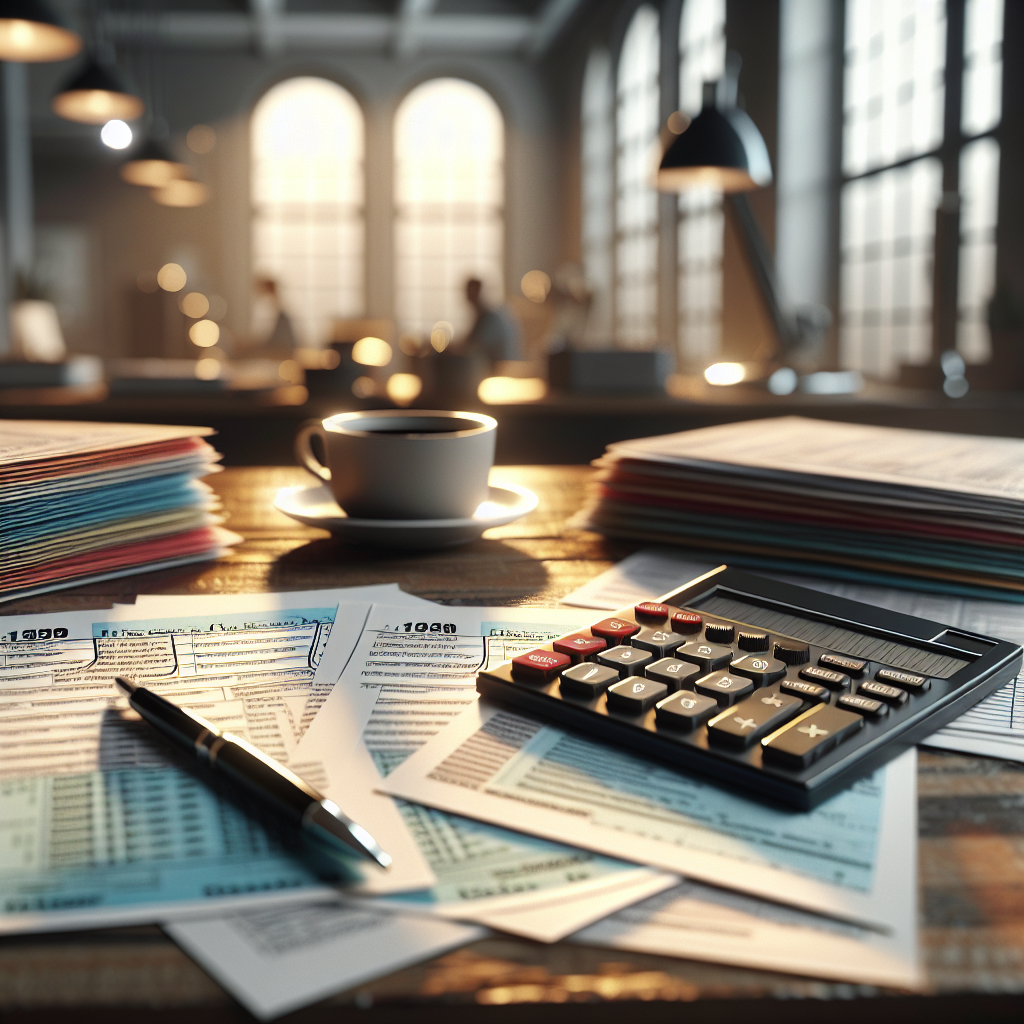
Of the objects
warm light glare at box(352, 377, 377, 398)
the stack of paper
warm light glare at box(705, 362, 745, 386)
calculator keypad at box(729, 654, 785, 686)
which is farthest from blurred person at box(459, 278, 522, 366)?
calculator keypad at box(729, 654, 785, 686)

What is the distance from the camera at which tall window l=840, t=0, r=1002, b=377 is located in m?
3.26

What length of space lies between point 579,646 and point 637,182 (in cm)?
737

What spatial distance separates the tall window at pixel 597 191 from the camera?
783 centimetres

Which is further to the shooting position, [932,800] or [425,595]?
[425,595]

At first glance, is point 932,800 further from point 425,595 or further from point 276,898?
point 425,595

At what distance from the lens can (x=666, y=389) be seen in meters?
2.10

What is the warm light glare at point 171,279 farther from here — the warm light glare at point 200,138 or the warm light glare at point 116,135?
the warm light glare at point 116,135

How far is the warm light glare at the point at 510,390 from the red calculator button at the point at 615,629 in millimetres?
1396

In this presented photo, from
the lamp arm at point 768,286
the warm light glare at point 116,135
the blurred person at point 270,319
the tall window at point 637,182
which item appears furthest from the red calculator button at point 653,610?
the tall window at point 637,182

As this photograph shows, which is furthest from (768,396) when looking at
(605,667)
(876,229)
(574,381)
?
(876,229)

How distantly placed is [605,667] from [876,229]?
4.29 metres

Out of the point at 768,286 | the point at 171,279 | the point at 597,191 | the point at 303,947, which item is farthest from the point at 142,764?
the point at 597,191

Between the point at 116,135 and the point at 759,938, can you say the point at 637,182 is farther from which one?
the point at 759,938

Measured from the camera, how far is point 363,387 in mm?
1968
